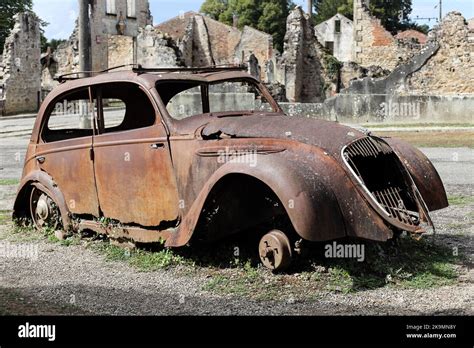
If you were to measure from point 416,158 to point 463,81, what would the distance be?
2125 centimetres

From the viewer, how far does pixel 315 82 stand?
116ft

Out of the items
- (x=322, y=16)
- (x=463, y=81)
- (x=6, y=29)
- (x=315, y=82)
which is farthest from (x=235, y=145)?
(x=322, y=16)

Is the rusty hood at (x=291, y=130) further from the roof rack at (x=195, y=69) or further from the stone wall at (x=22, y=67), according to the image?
the stone wall at (x=22, y=67)

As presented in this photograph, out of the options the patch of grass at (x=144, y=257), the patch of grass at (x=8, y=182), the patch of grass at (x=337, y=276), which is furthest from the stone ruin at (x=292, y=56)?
the patch of grass at (x=337, y=276)

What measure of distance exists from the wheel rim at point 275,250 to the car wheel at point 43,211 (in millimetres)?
2911

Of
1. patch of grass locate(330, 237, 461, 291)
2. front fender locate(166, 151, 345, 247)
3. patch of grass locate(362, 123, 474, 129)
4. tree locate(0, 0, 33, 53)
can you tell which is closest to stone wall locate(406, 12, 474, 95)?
patch of grass locate(362, 123, 474, 129)

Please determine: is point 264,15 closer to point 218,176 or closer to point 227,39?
point 227,39

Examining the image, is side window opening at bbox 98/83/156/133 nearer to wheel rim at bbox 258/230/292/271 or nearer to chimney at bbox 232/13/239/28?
wheel rim at bbox 258/230/292/271

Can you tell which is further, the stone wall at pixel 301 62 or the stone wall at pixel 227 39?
the stone wall at pixel 227 39

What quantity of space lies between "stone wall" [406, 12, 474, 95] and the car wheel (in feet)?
68.5

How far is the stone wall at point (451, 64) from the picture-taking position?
26.3 meters

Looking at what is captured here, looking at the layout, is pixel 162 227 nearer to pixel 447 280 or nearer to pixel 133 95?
pixel 133 95

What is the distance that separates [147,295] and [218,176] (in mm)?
1130
